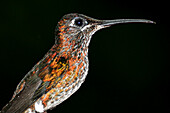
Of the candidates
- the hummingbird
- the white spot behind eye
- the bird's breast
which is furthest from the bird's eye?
the white spot behind eye

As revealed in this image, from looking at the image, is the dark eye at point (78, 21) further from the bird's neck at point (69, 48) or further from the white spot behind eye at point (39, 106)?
the white spot behind eye at point (39, 106)

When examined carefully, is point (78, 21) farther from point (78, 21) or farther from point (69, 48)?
point (69, 48)

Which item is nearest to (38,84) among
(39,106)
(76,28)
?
(39,106)

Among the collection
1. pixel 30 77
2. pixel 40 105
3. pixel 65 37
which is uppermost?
pixel 65 37

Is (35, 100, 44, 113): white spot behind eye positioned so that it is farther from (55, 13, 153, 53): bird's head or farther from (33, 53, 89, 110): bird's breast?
(55, 13, 153, 53): bird's head

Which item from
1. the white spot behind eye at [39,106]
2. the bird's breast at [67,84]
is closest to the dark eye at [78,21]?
the bird's breast at [67,84]

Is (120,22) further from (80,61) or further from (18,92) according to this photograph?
(18,92)

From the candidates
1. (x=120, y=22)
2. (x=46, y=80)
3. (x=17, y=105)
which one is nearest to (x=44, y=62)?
(x=46, y=80)
